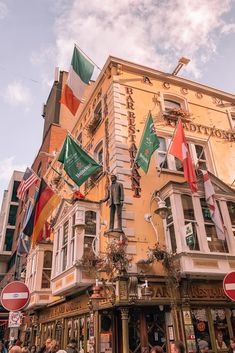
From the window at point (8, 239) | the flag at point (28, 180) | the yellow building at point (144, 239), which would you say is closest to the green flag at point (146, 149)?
the yellow building at point (144, 239)

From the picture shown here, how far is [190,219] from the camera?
12875 millimetres

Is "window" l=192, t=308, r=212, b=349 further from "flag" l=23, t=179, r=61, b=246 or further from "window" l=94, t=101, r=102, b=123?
"window" l=94, t=101, r=102, b=123

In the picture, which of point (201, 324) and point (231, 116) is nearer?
point (201, 324)

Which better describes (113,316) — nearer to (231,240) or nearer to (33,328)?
(231,240)

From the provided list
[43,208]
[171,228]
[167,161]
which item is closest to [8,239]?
[43,208]

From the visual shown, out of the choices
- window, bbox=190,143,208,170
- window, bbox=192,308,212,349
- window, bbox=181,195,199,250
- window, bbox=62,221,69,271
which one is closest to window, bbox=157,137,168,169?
window, bbox=190,143,208,170

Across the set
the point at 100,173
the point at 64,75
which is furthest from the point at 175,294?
the point at 64,75

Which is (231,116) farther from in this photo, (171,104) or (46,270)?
(46,270)

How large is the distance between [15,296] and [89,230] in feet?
18.3

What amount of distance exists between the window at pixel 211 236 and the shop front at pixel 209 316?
1.41 meters

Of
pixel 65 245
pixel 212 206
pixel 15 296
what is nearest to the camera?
pixel 15 296

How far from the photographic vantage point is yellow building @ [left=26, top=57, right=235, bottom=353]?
36.7ft

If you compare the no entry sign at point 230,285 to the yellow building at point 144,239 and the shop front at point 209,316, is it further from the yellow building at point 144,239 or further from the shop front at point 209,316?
the shop front at point 209,316

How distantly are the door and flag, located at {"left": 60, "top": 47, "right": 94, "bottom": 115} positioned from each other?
10.2 meters
